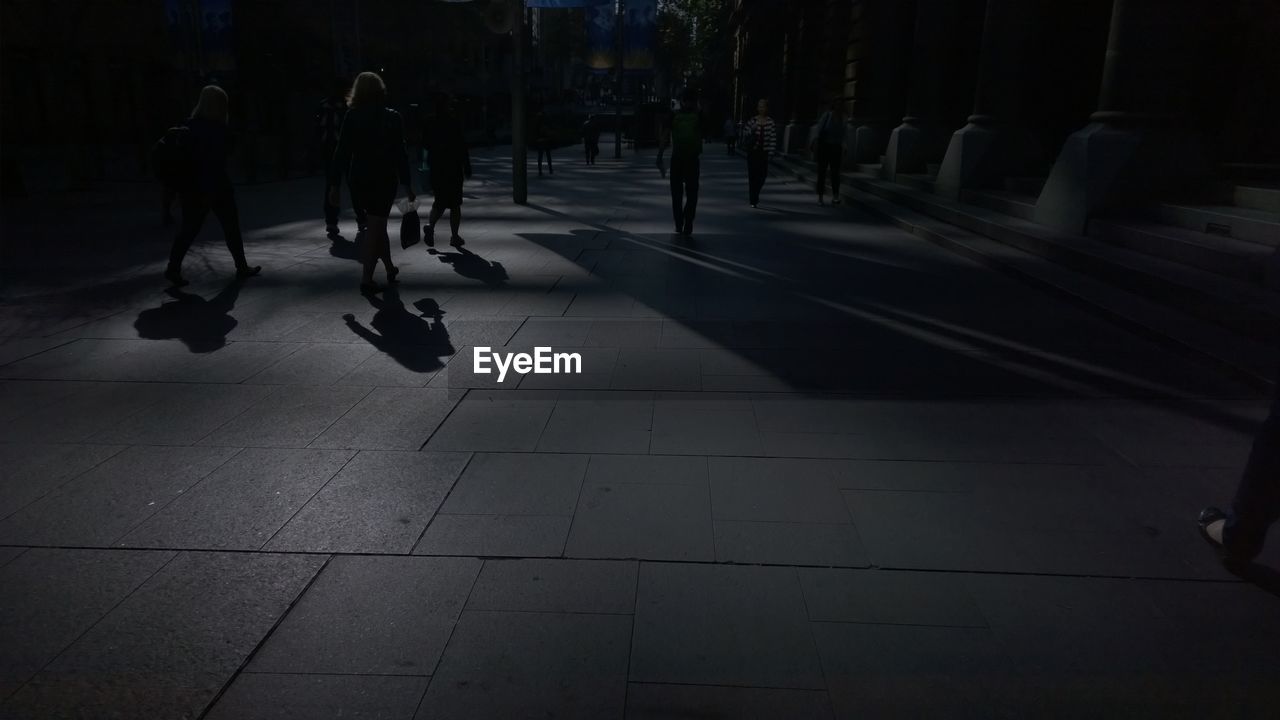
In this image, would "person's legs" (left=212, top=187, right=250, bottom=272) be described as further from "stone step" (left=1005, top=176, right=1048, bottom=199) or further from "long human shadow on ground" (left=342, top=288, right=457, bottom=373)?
"stone step" (left=1005, top=176, right=1048, bottom=199)

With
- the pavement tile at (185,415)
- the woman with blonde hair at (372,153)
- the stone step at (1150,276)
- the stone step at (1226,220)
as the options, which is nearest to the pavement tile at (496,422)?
the pavement tile at (185,415)

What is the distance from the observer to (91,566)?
3299 millimetres

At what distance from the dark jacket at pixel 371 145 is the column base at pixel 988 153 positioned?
10019mm

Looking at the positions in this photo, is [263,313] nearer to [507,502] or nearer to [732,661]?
[507,502]

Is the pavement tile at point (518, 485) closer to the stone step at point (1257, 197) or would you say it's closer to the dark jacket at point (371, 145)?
the dark jacket at point (371, 145)

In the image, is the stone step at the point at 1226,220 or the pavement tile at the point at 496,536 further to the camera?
the stone step at the point at 1226,220

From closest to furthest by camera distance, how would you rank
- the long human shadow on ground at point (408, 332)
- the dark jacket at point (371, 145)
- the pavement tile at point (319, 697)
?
the pavement tile at point (319, 697)
the long human shadow on ground at point (408, 332)
the dark jacket at point (371, 145)

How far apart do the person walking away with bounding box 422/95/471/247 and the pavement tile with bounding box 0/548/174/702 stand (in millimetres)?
7863

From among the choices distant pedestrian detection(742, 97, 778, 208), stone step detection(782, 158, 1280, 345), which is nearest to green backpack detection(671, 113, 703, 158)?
distant pedestrian detection(742, 97, 778, 208)

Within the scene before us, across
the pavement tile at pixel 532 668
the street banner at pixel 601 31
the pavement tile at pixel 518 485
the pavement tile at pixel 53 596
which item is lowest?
the pavement tile at pixel 53 596

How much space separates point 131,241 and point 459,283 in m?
5.41

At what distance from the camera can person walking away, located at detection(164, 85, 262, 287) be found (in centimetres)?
839

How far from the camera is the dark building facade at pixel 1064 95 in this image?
33.2 ft

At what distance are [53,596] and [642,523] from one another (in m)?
2.11
